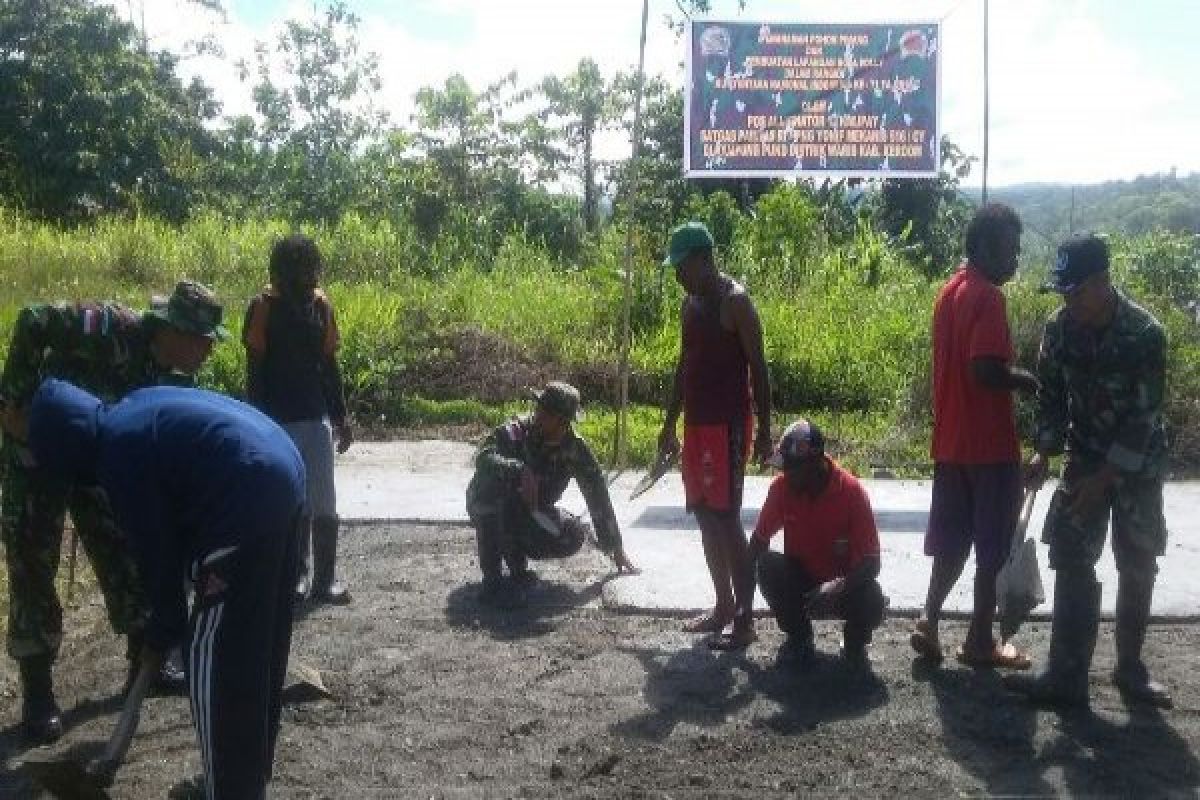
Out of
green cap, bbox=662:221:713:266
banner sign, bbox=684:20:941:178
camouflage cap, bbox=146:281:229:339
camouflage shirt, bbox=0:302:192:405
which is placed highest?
banner sign, bbox=684:20:941:178

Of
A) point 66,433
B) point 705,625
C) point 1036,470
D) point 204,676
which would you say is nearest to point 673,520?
point 705,625

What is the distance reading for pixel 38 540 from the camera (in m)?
4.99

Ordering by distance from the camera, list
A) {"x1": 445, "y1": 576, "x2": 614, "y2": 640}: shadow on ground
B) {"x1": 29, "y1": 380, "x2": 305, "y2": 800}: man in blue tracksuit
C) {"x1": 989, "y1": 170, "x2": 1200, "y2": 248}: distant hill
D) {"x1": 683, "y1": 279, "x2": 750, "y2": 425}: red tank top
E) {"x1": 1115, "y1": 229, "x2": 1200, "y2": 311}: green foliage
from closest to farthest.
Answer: {"x1": 29, "y1": 380, "x2": 305, "y2": 800}: man in blue tracksuit < {"x1": 683, "y1": 279, "x2": 750, "y2": 425}: red tank top < {"x1": 445, "y1": 576, "x2": 614, "y2": 640}: shadow on ground < {"x1": 1115, "y1": 229, "x2": 1200, "y2": 311}: green foliage < {"x1": 989, "y1": 170, "x2": 1200, "y2": 248}: distant hill

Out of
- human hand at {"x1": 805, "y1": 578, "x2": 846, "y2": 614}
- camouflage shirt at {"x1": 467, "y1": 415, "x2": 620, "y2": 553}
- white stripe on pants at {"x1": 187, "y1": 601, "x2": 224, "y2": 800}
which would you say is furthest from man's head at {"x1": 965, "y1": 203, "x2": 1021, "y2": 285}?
white stripe on pants at {"x1": 187, "y1": 601, "x2": 224, "y2": 800}

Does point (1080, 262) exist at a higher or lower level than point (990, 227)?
lower

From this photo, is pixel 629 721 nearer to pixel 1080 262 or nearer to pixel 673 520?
pixel 1080 262

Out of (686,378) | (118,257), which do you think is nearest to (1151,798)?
(686,378)

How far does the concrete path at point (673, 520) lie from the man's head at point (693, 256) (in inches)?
63.4

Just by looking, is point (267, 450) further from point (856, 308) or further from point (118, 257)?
point (118, 257)

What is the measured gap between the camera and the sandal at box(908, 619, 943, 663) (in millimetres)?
5582

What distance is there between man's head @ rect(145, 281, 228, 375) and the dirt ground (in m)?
1.38

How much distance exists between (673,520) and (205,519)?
492 centimetres

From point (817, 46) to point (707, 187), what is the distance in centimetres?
1034

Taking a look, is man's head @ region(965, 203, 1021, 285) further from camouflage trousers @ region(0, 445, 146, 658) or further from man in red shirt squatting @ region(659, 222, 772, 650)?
camouflage trousers @ region(0, 445, 146, 658)
